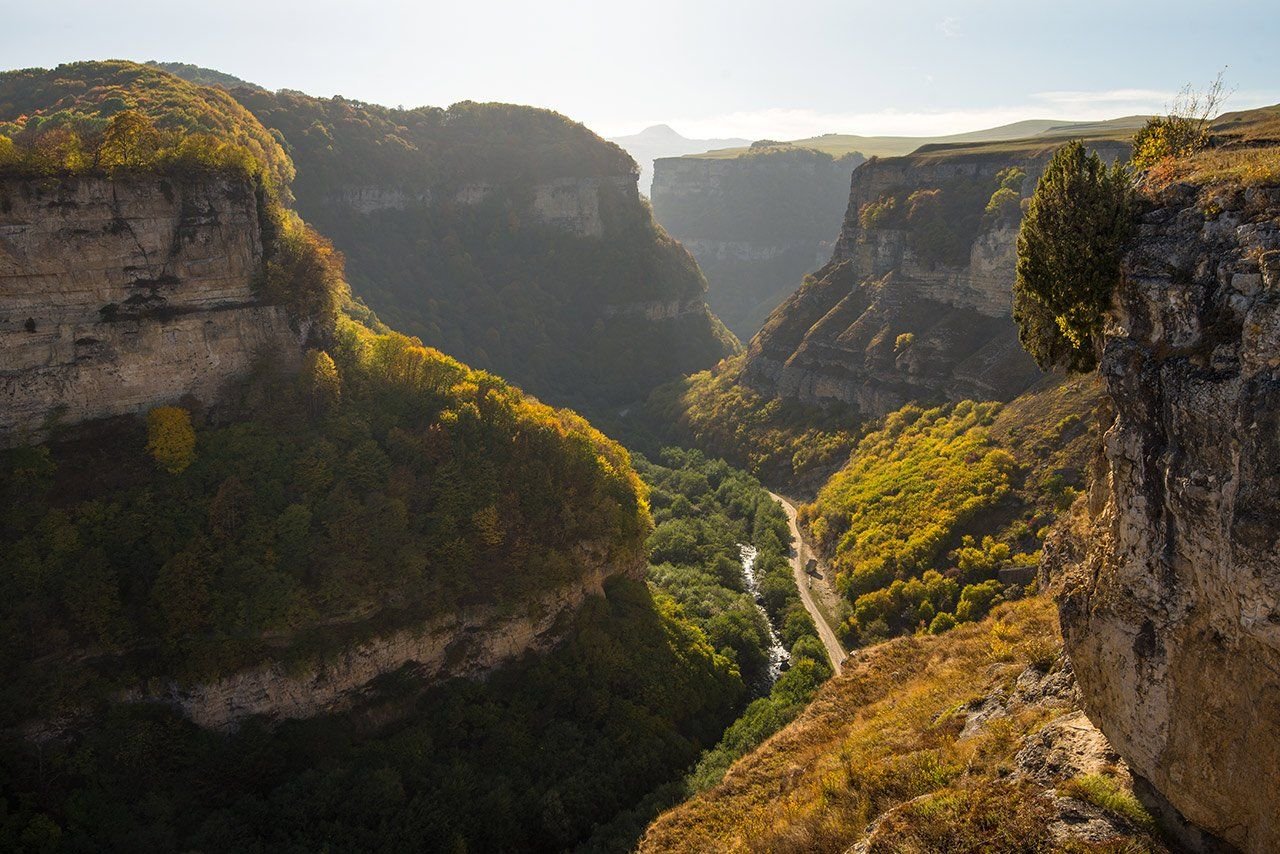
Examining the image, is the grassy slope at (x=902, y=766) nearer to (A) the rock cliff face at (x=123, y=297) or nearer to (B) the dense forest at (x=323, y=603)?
(B) the dense forest at (x=323, y=603)

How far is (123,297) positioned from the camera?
33.2 m

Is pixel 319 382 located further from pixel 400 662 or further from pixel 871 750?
pixel 871 750

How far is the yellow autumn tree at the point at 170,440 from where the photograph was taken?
33.3 m

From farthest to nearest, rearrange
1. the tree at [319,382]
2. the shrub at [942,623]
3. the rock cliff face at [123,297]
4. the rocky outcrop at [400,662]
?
the shrub at [942,623]
the tree at [319,382]
the rock cliff face at [123,297]
the rocky outcrop at [400,662]

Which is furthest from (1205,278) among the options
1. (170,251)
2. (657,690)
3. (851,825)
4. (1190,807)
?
(170,251)

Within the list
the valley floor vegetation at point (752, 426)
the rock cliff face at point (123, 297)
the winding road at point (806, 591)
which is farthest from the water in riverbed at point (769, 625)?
the rock cliff face at point (123, 297)

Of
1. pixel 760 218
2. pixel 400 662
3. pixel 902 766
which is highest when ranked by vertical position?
pixel 760 218

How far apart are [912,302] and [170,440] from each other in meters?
63.7

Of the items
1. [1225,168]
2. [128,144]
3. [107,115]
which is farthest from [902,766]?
[107,115]

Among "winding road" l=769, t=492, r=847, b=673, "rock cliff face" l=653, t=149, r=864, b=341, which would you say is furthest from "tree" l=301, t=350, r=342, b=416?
"rock cliff face" l=653, t=149, r=864, b=341

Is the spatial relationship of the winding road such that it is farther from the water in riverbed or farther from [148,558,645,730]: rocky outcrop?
[148,558,645,730]: rocky outcrop

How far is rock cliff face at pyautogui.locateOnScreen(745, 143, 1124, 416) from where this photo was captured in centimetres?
6450

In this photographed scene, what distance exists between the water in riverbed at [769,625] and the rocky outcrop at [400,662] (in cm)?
1191

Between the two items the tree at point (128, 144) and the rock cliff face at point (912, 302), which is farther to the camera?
the rock cliff face at point (912, 302)
